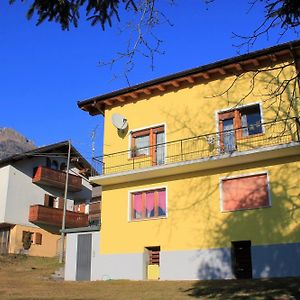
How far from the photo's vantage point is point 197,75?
842 inches

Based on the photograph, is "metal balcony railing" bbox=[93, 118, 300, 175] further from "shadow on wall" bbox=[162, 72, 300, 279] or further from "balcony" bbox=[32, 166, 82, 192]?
"balcony" bbox=[32, 166, 82, 192]

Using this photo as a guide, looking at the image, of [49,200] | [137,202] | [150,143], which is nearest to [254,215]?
[137,202]

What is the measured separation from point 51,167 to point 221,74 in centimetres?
2324

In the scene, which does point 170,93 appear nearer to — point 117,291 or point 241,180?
point 241,180

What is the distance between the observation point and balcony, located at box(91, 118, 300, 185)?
18.7 meters

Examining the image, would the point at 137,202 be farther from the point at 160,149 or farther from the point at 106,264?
the point at 106,264

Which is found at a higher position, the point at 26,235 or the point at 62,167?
the point at 62,167

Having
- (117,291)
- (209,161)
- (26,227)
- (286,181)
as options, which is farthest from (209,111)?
(26,227)

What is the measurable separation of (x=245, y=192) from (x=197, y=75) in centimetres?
569

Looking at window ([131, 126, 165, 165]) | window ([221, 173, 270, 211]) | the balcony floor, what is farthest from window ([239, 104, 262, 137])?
window ([131, 126, 165, 165])

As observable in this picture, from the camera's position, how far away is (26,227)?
37.1 meters

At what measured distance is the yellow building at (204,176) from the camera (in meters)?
18.5

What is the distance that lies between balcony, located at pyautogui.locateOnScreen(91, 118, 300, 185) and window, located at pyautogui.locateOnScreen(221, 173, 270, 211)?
75 centimetres

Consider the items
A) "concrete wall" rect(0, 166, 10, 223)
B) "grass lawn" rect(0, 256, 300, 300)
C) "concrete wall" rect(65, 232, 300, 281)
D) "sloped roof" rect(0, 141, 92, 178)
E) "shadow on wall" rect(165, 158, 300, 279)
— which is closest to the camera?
"grass lawn" rect(0, 256, 300, 300)
